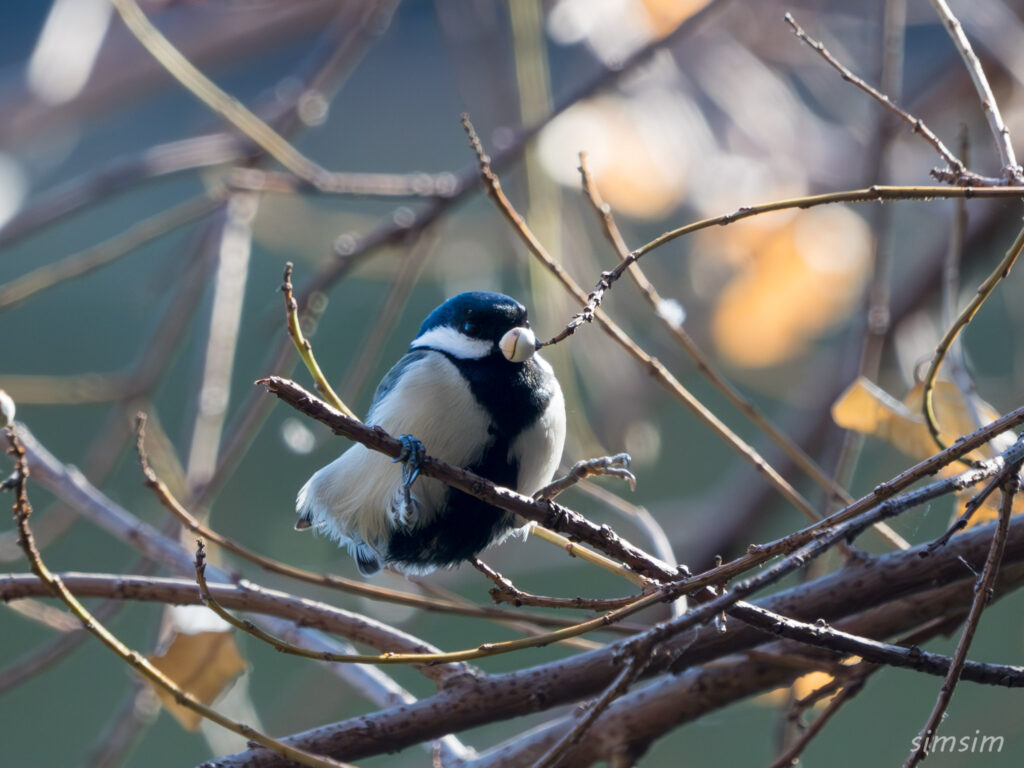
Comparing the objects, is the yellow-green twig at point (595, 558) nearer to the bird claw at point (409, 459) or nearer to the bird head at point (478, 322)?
the bird claw at point (409, 459)

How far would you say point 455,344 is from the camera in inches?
61.4

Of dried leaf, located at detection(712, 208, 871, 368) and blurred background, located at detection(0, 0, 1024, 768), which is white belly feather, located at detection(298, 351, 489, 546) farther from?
dried leaf, located at detection(712, 208, 871, 368)

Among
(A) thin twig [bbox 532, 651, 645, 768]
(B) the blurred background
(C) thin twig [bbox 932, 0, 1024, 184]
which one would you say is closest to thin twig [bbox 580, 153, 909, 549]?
(B) the blurred background

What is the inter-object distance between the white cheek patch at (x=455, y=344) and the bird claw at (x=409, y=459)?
19 cm

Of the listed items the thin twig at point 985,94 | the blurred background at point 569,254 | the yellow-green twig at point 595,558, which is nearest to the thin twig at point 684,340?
the blurred background at point 569,254

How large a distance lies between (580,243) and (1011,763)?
3362 millimetres

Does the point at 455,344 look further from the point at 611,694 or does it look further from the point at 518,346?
the point at 611,694

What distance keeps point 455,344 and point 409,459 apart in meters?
0.52

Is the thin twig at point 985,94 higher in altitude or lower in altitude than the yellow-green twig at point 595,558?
higher

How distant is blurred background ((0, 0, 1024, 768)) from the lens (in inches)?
80.7

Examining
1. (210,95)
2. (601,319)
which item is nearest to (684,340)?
(601,319)

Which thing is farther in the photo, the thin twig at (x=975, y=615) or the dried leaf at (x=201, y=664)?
the dried leaf at (x=201, y=664)

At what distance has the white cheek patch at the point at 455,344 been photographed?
4.98 feet

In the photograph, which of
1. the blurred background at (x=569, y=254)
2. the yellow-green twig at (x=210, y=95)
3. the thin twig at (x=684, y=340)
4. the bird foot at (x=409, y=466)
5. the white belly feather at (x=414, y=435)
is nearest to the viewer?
the bird foot at (x=409, y=466)
